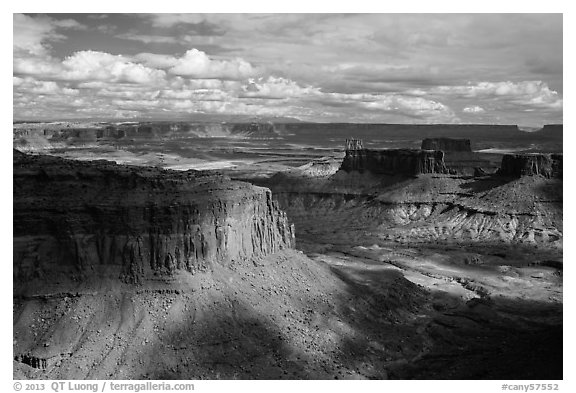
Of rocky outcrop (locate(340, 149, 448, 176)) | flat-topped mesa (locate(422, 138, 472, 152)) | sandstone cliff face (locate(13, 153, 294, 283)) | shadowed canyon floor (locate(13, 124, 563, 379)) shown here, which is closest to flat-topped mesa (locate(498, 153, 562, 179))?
rocky outcrop (locate(340, 149, 448, 176))

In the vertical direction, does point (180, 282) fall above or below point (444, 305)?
above

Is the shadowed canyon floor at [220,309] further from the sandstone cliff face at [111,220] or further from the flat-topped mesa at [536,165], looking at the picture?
the flat-topped mesa at [536,165]

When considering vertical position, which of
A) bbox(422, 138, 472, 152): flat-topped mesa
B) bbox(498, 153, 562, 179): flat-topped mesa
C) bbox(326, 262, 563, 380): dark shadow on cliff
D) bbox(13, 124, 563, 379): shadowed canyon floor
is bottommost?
bbox(326, 262, 563, 380): dark shadow on cliff

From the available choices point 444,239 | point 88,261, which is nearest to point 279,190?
point 444,239

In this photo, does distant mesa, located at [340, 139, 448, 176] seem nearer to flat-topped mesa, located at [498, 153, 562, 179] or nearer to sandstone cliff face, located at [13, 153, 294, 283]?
flat-topped mesa, located at [498, 153, 562, 179]

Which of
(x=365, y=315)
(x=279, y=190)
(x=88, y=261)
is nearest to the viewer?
(x=88, y=261)

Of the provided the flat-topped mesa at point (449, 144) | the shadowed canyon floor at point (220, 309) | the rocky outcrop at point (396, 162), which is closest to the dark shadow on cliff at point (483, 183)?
the rocky outcrop at point (396, 162)
